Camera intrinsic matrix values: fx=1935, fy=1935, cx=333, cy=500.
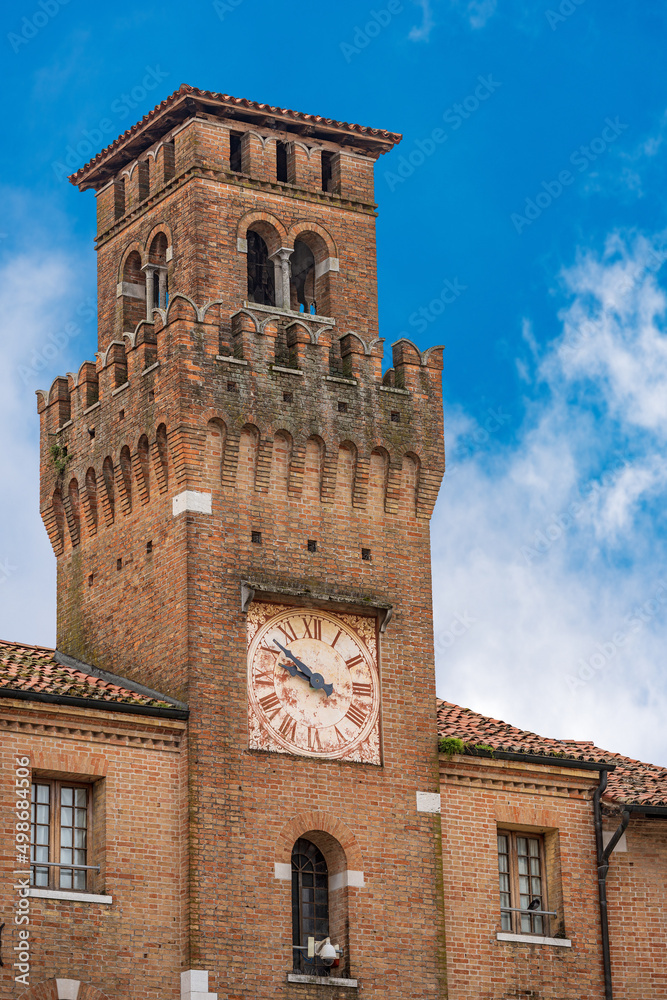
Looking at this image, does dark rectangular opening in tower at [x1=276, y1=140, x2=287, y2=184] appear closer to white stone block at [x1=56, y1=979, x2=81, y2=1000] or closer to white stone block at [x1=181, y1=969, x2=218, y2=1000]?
white stone block at [x1=181, y1=969, x2=218, y2=1000]

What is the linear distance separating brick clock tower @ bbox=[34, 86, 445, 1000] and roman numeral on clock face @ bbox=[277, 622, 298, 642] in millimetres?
39

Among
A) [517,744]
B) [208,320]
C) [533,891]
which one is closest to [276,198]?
[208,320]

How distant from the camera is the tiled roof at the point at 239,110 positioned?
123ft

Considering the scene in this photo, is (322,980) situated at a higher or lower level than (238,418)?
lower

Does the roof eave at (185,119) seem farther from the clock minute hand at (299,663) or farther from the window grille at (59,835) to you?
the window grille at (59,835)

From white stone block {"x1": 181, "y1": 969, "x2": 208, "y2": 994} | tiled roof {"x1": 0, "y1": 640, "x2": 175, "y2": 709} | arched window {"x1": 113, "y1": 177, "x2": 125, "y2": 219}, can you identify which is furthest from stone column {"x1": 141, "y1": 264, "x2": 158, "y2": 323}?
white stone block {"x1": 181, "y1": 969, "x2": 208, "y2": 994}

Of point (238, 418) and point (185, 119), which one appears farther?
point (185, 119)

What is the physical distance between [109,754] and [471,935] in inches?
296

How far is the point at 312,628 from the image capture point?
113 feet

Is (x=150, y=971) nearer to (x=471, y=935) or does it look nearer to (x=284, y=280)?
(x=471, y=935)

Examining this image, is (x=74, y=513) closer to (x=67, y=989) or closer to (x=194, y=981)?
(x=194, y=981)

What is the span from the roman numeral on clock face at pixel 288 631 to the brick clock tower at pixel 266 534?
0.13ft

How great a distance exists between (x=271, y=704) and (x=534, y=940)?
6601mm

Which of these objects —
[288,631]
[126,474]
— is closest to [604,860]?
[288,631]
